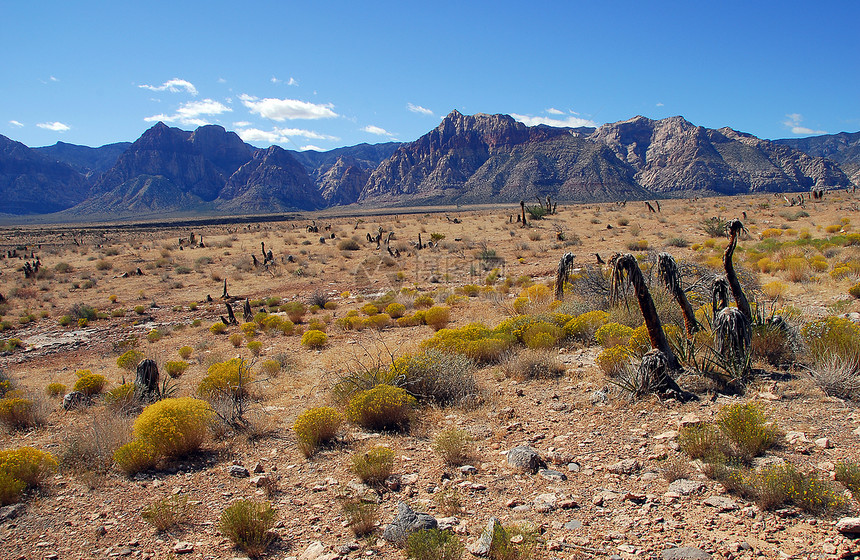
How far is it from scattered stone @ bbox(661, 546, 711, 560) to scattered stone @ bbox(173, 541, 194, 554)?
12.6 feet

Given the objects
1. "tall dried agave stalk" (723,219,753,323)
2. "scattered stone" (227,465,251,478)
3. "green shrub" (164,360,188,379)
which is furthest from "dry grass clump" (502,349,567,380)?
"green shrub" (164,360,188,379)

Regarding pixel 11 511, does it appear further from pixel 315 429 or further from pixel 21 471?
pixel 315 429

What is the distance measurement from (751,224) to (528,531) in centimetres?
2907

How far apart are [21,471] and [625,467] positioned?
20.7 ft

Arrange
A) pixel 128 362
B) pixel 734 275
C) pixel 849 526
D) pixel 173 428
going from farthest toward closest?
pixel 128 362 → pixel 734 275 → pixel 173 428 → pixel 849 526

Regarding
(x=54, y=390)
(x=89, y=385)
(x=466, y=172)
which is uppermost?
(x=466, y=172)

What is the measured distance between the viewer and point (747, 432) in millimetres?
4516

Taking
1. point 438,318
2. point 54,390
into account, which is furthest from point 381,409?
point 54,390

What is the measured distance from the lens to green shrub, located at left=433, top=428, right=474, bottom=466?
5.21 m

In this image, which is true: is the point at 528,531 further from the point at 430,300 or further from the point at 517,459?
the point at 430,300

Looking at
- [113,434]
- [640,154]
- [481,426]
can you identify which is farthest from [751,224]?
[640,154]

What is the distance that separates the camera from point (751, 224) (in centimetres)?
2650

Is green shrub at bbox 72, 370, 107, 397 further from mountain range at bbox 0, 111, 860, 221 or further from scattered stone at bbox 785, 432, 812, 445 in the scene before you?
mountain range at bbox 0, 111, 860, 221

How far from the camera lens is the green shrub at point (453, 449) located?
521 centimetres
